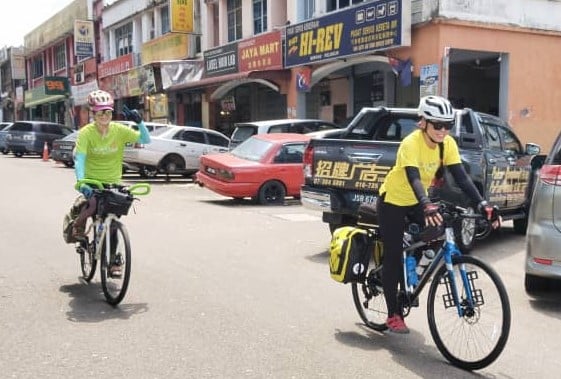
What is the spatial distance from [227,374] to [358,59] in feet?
49.6

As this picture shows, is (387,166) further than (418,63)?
No

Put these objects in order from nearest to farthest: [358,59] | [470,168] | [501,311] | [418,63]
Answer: [501,311]
[470,168]
[418,63]
[358,59]

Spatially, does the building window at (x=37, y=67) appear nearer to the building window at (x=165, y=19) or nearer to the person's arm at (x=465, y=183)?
the building window at (x=165, y=19)

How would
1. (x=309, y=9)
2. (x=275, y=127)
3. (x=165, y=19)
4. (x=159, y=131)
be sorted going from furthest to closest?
1. (x=165, y=19)
2. (x=309, y=9)
3. (x=159, y=131)
4. (x=275, y=127)

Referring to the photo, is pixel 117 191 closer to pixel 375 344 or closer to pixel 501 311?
pixel 375 344

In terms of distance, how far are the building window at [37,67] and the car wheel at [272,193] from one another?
44291 mm

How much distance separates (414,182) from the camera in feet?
14.5

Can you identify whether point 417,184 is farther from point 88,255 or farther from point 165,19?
point 165,19

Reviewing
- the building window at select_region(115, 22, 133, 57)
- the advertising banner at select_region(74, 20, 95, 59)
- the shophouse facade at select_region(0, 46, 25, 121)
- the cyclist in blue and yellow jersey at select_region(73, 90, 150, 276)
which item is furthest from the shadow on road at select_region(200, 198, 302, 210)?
the shophouse facade at select_region(0, 46, 25, 121)

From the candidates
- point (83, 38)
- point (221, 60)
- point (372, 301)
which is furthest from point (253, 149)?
point (83, 38)

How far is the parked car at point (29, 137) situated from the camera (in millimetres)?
30906

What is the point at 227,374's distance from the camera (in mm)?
4297

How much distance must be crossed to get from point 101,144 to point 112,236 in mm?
896

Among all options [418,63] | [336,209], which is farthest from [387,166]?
[418,63]
